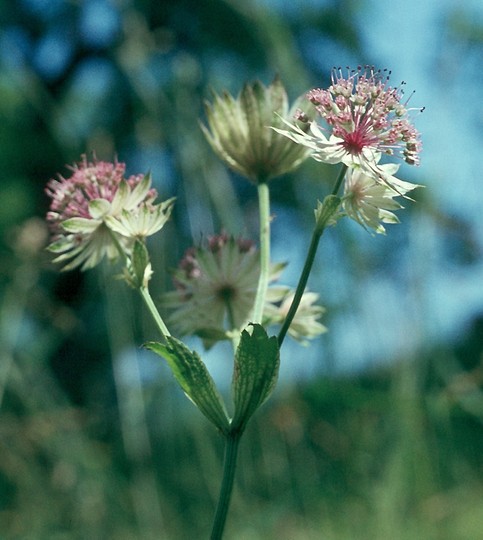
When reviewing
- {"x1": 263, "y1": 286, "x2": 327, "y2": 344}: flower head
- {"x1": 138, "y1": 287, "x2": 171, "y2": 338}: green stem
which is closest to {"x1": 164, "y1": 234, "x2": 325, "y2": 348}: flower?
{"x1": 263, "y1": 286, "x2": 327, "y2": 344}: flower head

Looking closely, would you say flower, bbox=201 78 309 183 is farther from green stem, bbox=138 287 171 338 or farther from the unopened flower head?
green stem, bbox=138 287 171 338

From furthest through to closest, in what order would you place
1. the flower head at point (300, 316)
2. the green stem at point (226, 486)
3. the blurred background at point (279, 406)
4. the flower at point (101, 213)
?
the blurred background at point (279, 406) < the flower head at point (300, 316) < the flower at point (101, 213) < the green stem at point (226, 486)

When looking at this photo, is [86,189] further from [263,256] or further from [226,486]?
[226,486]

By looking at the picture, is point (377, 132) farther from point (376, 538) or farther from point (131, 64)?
point (131, 64)

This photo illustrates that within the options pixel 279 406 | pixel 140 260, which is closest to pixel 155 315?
pixel 140 260

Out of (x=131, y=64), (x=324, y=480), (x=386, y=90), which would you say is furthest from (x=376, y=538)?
(x=131, y=64)

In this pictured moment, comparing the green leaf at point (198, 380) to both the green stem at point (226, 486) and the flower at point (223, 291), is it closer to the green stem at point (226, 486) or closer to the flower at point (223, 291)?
the green stem at point (226, 486)

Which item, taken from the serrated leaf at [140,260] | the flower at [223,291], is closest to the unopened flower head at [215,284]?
the flower at [223,291]
